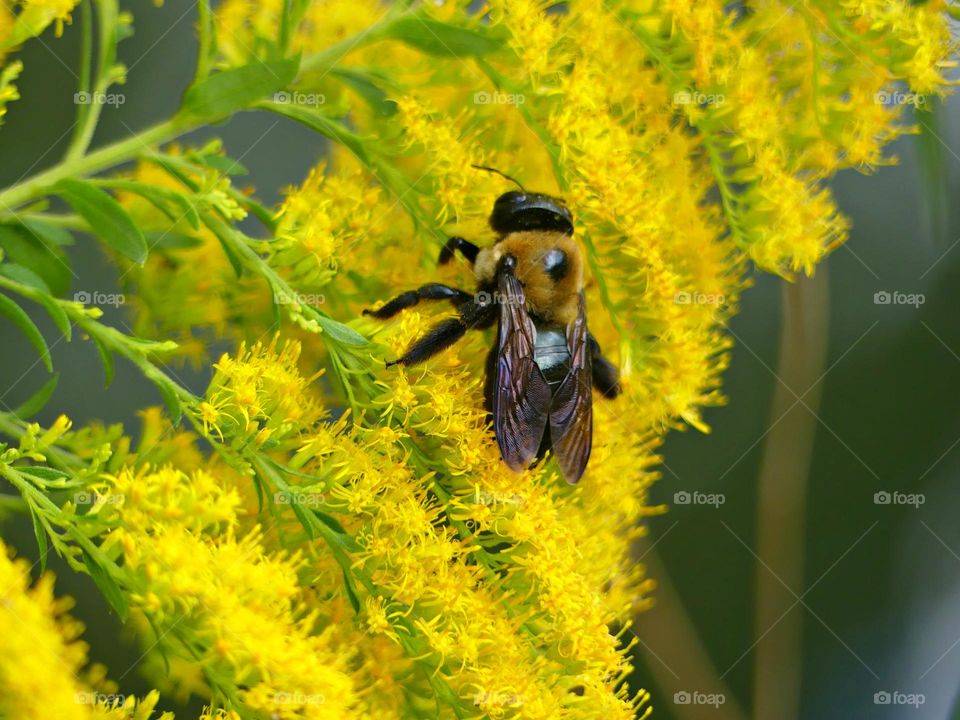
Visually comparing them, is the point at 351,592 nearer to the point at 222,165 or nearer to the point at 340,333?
the point at 340,333

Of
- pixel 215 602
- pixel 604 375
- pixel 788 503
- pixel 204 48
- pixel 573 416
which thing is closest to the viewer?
pixel 215 602

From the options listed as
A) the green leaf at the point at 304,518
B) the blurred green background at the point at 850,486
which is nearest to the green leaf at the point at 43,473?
the green leaf at the point at 304,518

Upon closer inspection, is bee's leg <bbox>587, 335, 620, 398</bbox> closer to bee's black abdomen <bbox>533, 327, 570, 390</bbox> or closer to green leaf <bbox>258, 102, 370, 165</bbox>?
bee's black abdomen <bbox>533, 327, 570, 390</bbox>

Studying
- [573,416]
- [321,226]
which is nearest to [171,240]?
[321,226]

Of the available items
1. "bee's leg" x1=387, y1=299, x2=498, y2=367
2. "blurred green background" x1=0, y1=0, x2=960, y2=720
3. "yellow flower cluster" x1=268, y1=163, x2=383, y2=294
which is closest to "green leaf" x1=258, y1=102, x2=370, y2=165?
"yellow flower cluster" x1=268, y1=163, x2=383, y2=294

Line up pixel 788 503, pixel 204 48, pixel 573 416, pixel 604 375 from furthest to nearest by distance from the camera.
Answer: pixel 788 503
pixel 604 375
pixel 573 416
pixel 204 48

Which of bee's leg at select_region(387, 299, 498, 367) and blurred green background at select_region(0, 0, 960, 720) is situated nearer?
bee's leg at select_region(387, 299, 498, 367)
